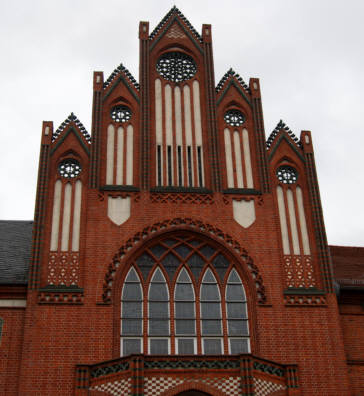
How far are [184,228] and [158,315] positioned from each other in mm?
3442

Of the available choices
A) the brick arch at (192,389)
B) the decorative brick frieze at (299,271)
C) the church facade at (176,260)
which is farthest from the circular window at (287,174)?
the brick arch at (192,389)

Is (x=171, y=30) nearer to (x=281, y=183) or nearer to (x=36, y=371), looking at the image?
(x=281, y=183)

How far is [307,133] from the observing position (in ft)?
87.3

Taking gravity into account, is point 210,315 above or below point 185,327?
above

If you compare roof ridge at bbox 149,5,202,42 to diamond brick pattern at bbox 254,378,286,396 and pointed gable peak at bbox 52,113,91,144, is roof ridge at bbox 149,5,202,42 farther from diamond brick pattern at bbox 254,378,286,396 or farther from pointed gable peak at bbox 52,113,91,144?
diamond brick pattern at bbox 254,378,286,396

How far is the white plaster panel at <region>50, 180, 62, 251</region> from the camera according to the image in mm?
23328

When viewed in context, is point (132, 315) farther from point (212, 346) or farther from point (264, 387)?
point (264, 387)

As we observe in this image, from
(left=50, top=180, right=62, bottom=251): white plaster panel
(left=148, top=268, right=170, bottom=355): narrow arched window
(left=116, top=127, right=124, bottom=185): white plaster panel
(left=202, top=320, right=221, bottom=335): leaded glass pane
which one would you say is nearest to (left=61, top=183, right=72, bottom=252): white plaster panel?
(left=50, top=180, right=62, bottom=251): white plaster panel

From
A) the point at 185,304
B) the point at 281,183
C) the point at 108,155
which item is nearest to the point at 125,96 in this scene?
the point at 108,155

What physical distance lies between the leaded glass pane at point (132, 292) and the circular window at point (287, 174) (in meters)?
7.30

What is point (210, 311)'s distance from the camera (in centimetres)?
2284

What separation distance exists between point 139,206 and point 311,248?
6634 millimetres

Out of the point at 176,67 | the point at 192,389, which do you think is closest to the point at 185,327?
the point at 192,389

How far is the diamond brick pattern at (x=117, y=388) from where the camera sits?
64.4ft
